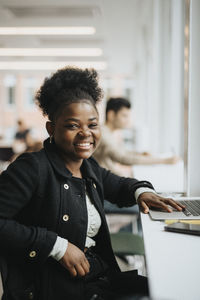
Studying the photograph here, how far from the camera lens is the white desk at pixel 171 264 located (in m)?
0.69

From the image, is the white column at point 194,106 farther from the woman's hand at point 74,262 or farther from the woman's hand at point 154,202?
the woman's hand at point 74,262

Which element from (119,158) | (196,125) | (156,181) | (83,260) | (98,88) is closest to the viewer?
(83,260)

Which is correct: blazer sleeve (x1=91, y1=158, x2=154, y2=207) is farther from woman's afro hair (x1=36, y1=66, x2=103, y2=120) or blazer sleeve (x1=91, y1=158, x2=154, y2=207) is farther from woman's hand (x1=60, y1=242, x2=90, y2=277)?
woman's hand (x1=60, y1=242, x2=90, y2=277)

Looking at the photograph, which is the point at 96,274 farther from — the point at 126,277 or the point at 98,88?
the point at 98,88

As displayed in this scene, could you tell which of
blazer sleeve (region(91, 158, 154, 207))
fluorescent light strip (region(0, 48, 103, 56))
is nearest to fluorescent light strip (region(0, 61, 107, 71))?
fluorescent light strip (region(0, 48, 103, 56))

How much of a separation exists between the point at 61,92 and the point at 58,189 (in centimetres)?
37

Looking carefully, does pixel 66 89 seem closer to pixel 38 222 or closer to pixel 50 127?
pixel 50 127

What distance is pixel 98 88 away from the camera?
1.34 metres

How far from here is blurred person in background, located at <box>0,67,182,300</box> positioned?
104 centimetres

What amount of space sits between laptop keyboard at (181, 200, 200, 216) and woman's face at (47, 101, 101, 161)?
462 millimetres

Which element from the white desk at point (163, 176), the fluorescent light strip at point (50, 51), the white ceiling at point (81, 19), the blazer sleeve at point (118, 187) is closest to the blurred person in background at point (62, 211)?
the blazer sleeve at point (118, 187)

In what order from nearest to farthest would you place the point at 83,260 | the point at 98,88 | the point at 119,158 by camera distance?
the point at 83,260 → the point at 98,88 → the point at 119,158

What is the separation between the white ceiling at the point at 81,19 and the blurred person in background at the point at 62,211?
3897 millimetres

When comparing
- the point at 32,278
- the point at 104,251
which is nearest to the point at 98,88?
the point at 104,251
